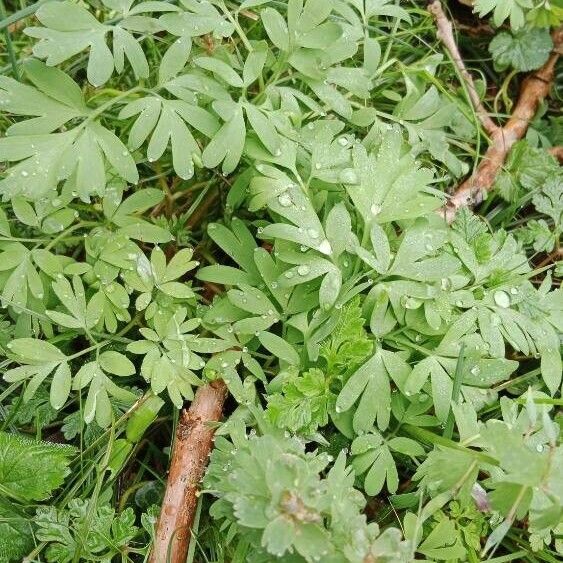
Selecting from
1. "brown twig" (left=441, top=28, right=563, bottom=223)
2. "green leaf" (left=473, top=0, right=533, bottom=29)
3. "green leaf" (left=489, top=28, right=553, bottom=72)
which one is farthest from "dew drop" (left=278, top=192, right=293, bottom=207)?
"green leaf" (left=489, top=28, right=553, bottom=72)

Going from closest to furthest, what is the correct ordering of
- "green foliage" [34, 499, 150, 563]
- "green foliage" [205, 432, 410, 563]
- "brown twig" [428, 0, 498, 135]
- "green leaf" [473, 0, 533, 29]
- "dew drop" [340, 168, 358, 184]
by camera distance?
"green foliage" [205, 432, 410, 563]
"green foliage" [34, 499, 150, 563]
"dew drop" [340, 168, 358, 184]
"green leaf" [473, 0, 533, 29]
"brown twig" [428, 0, 498, 135]

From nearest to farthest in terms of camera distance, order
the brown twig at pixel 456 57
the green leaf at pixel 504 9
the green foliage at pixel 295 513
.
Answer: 1. the green foliage at pixel 295 513
2. the green leaf at pixel 504 9
3. the brown twig at pixel 456 57

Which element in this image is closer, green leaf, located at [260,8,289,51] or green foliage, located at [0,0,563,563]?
green foliage, located at [0,0,563,563]

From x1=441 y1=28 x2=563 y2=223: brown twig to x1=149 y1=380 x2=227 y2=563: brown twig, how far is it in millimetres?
1039

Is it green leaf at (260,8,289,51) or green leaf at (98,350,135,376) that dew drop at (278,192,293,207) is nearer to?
green leaf at (260,8,289,51)

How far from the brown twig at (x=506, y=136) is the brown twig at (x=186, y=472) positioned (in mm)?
1039

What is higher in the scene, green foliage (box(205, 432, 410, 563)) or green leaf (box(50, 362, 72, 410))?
green foliage (box(205, 432, 410, 563))

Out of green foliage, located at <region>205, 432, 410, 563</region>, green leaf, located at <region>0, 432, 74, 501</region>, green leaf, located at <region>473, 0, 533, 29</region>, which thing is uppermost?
green leaf, located at <region>473, 0, 533, 29</region>

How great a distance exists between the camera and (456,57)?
110 inches

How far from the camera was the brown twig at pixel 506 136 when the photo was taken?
2586 millimetres

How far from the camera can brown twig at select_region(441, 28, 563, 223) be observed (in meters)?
2.59

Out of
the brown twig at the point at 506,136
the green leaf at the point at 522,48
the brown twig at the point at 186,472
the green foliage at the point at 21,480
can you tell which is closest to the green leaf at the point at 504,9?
the green leaf at the point at 522,48

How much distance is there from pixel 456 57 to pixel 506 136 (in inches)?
14.8

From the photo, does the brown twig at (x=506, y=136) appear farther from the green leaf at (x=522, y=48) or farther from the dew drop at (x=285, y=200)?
the dew drop at (x=285, y=200)
